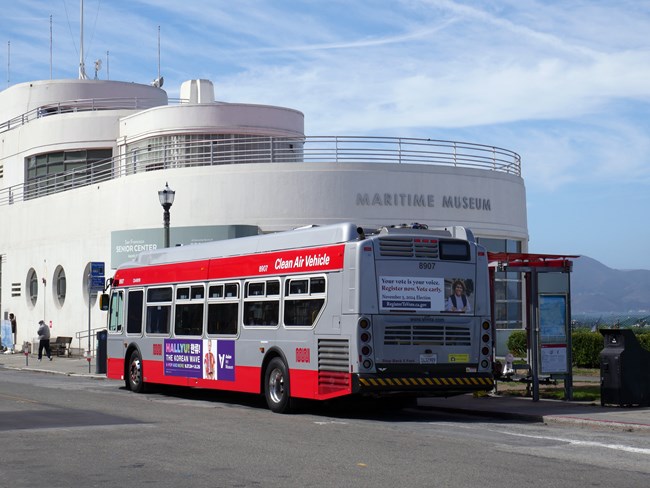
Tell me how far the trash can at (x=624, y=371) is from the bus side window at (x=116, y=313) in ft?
38.5

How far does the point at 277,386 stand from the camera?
61.6 feet

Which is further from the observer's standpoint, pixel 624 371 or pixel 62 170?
pixel 62 170

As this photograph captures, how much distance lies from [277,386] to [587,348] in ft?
44.6

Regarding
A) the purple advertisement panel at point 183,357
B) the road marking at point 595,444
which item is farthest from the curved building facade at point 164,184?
the road marking at point 595,444

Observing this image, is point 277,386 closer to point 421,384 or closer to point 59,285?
point 421,384

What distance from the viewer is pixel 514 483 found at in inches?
416

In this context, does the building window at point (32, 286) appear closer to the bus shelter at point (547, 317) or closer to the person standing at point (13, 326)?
the person standing at point (13, 326)

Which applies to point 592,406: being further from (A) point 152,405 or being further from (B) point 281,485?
(B) point 281,485

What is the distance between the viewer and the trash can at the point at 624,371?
709 inches

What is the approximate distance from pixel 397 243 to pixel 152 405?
6.16m

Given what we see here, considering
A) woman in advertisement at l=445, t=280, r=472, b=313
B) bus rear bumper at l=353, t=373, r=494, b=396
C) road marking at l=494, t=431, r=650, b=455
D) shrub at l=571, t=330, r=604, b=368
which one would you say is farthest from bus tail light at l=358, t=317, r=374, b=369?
shrub at l=571, t=330, r=604, b=368

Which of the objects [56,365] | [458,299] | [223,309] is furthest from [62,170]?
[458,299]

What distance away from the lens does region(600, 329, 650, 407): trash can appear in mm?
18016

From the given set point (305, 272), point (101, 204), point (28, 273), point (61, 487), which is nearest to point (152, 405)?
point (305, 272)
